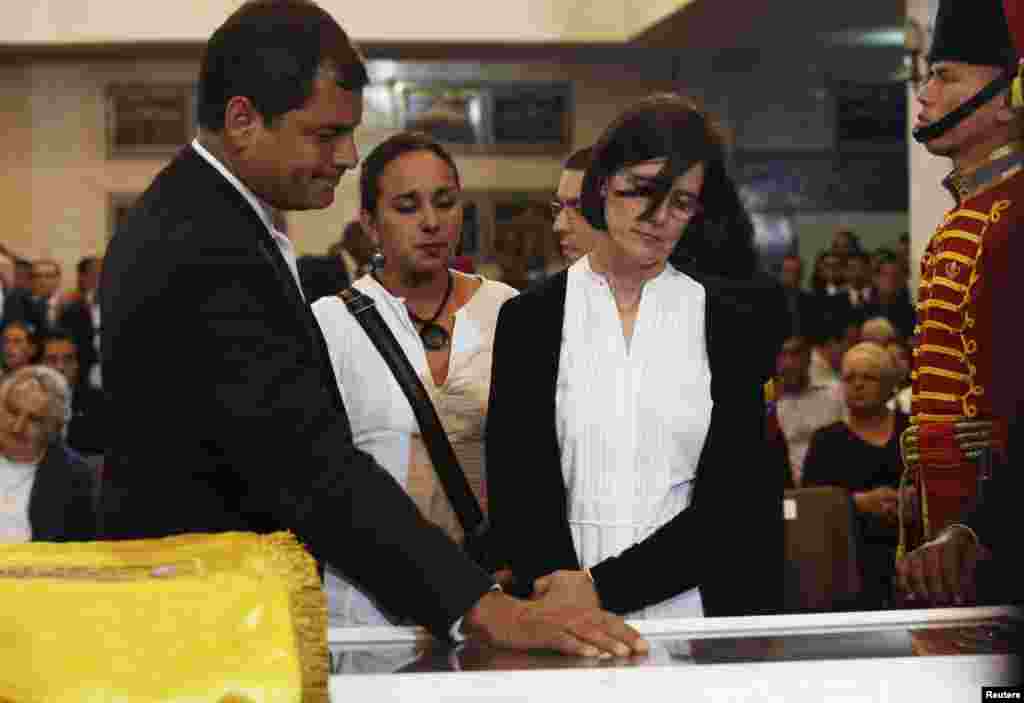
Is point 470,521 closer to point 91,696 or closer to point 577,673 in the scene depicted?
point 577,673

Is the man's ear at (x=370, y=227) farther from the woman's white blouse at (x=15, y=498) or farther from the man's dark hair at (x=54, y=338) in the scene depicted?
the man's dark hair at (x=54, y=338)

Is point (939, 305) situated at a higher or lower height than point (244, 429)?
higher

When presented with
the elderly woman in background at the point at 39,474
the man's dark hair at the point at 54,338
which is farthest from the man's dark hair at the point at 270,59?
the man's dark hair at the point at 54,338

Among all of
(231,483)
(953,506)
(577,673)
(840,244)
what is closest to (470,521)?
(953,506)

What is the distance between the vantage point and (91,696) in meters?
1.38

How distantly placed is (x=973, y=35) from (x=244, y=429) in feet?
4.49

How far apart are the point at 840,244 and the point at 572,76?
15.4ft

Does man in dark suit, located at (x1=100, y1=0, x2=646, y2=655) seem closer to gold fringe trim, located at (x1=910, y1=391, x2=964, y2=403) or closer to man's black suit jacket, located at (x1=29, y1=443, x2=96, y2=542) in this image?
gold fringe trim, located at (x1=910, y1=391, x2=964, y2=403)

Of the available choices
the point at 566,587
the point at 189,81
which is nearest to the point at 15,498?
the point at 566,587

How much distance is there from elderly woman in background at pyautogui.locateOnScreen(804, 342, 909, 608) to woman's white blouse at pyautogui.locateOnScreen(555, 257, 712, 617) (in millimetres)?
2656

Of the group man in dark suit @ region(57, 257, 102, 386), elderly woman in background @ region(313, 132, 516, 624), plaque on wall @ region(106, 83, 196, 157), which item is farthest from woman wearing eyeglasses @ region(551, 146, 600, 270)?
plaque on wall @ region(106, 83, 196, 157)

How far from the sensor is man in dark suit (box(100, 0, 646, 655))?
183 centimetres

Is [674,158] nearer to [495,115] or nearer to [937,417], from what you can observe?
[937,417]

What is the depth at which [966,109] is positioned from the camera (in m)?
2.51
